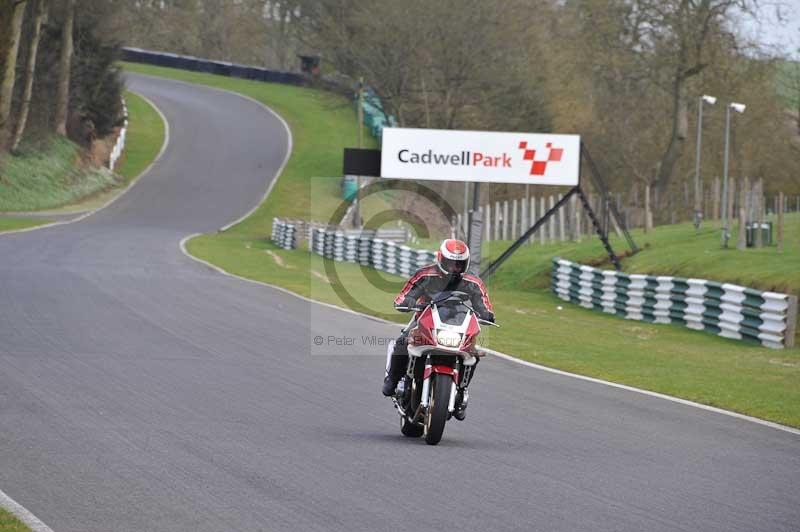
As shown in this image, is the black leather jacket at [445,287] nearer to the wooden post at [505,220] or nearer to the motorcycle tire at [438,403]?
the motorcycle tire at [438,403]

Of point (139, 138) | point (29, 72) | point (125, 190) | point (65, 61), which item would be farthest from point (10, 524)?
point (139, 138)

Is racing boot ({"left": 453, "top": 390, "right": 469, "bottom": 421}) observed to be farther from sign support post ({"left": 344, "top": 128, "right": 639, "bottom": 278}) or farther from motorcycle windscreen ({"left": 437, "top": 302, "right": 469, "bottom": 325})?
sign support post ({"left": 344, "top": 128, "right": 639, "bottom": 278})

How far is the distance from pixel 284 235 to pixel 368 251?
22.1 feet

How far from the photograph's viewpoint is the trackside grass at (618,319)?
15.8 metres

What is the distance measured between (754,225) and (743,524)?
24.6 m

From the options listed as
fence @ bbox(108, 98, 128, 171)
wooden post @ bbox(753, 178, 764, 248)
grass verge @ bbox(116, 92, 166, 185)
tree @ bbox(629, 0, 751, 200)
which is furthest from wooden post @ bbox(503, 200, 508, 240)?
fence @ bbox(108, 98, 128, 171)

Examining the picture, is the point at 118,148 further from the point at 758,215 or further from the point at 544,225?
the point at 758,215

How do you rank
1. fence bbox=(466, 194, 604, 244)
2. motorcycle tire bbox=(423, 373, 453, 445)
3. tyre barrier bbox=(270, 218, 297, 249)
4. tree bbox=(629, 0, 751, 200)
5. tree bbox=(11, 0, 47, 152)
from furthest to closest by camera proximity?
tree bbox=(11, 0, 47, 152) → tree bbox=(629, 0, 751, 200) → tyre barrier bbox=(270, 218, 297, 249) → fence bbox=(466, 194, 604, 244) → motorcycle tire bbox=(423, 373, 453, 445)

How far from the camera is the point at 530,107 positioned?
184 ft

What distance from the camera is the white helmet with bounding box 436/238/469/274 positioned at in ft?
33.3

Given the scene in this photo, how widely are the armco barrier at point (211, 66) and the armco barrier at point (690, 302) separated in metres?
60.9

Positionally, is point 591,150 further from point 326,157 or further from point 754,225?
point 754,225

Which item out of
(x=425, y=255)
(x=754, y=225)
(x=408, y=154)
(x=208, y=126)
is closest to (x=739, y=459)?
(x=408, y=154)

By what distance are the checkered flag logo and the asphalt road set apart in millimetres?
10090
